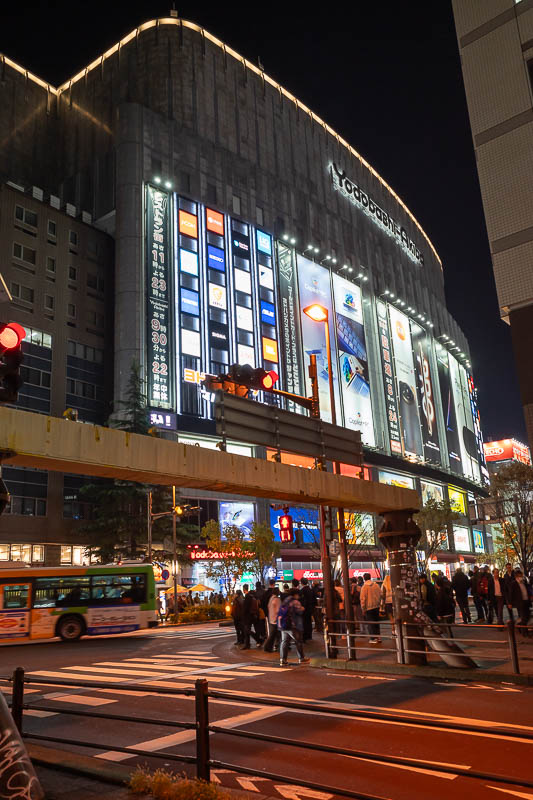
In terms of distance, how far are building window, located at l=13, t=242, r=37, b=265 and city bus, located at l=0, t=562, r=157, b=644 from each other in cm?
3594

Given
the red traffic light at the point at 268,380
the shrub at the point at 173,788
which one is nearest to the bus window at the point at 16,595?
the red traffic light at the point at 268,380

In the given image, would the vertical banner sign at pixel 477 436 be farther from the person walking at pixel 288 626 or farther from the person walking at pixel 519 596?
the person walking at pixel 288 626

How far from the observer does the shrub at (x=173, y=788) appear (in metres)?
5.26

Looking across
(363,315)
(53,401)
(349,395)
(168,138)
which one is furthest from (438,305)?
(53,401)

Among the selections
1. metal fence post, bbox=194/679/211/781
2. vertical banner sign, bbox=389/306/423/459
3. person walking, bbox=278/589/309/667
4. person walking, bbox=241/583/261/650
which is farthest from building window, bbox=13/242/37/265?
metal fence post, bbox=194/679/211/781

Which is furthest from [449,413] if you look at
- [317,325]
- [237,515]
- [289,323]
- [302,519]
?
[237,515]

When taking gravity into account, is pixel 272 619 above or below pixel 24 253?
below

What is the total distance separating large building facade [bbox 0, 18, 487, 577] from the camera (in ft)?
192

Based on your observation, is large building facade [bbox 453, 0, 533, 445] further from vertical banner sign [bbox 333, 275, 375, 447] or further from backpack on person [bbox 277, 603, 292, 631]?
vertical banner sign [bbox 333, 275, 375, 447]

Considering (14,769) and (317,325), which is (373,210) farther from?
(14,769)

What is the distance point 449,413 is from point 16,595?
86.1 meters

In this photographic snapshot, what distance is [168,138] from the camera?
214 ft

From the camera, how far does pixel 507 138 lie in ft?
43.1

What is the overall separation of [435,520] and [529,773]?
57.0 m
